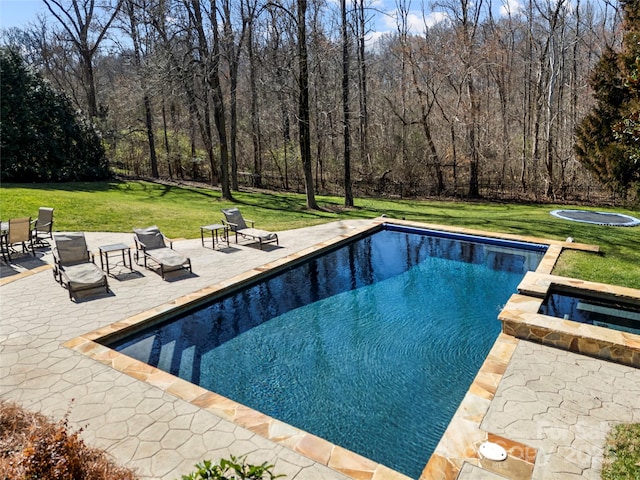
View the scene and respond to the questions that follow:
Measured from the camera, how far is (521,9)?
21.0 metres

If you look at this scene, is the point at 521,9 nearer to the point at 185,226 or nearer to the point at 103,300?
the point at 185,226

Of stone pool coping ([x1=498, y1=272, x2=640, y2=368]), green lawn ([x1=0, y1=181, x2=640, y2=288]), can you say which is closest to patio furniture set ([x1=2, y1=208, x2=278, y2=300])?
green lawn ([x1=0, y1=181, x2=640, y2=288])

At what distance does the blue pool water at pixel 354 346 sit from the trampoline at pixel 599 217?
5.11 m

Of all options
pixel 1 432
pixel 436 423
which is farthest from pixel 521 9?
pixel 1 432

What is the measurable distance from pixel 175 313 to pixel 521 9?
22502 millimetres

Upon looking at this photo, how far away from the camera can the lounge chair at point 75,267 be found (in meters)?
6.96

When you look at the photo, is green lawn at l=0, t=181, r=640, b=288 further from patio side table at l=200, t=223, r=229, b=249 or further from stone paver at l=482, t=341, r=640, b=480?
stone paver at l=482, t=341, r=640, b=480

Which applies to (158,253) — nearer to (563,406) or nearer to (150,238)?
(150,238)

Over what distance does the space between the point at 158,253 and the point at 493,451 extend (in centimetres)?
689

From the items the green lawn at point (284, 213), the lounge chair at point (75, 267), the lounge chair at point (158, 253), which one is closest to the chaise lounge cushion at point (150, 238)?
the lounge chair at point (158, 253)

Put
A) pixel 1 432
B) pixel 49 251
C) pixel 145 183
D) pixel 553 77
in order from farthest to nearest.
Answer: pixel 145 183
pixel 553 77
pixel 49 251
pixel 1 432

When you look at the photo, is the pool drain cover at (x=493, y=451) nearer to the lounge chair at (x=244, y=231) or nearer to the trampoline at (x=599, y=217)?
the lounge chair at (x=244, y=231)

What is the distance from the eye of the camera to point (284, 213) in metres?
14.9

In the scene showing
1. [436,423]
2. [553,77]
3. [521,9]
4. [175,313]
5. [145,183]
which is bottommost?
[436,423]
